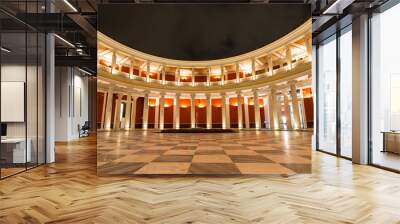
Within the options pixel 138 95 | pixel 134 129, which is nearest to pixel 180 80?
pixel 138 95

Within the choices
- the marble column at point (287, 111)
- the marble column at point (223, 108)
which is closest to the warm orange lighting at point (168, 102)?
the marble column at point (223, 108)

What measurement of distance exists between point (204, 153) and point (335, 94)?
4675mm

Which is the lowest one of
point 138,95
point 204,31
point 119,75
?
point 138,95

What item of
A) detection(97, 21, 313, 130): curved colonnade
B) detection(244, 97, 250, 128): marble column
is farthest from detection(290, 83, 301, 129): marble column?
detection(244, 97, 250, 128): marble column

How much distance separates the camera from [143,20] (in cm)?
611

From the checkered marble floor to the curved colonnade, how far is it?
0.25m

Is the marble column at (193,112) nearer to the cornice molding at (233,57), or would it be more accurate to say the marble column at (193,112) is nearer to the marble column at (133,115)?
the cornice molding at (233,57)

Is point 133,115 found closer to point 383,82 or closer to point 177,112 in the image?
point 177,112

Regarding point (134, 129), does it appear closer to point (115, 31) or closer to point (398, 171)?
point (115, 31)

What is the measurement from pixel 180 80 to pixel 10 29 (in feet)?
12.5

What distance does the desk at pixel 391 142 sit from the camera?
8.26 metres

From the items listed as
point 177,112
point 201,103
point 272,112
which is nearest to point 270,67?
point 272,112

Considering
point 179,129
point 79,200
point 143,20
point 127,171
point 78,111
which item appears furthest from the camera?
point 78,111

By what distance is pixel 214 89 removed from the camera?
665 cm
